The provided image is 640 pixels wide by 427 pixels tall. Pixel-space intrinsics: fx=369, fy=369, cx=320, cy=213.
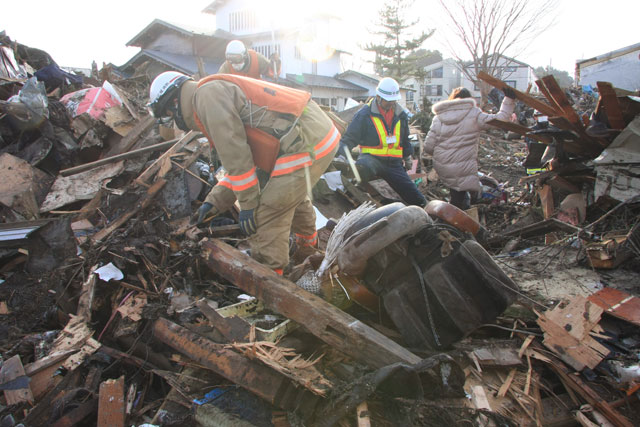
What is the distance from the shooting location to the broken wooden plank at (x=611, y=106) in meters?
3.33

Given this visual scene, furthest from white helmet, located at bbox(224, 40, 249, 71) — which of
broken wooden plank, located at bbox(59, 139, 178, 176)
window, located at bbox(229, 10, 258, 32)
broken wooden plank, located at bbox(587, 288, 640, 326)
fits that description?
window, located at bbox(229, 10, 258, 32)

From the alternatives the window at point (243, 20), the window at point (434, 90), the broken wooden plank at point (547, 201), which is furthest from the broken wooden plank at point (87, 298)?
the window at point (434, 90)

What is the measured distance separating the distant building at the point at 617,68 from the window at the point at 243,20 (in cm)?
2121

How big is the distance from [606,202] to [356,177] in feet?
9.12

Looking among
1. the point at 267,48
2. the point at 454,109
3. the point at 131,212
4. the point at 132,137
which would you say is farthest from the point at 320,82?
the point at 131,212

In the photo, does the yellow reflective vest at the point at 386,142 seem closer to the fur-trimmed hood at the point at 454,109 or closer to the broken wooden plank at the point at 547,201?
the fur-trimmed hood at the point at 454,109

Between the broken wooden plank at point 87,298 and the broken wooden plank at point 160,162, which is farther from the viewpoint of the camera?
the broken wooden plank at point 160,162

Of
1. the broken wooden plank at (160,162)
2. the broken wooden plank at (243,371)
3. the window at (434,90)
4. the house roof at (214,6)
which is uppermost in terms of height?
the house roof at (214,6)

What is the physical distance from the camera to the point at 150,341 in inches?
101

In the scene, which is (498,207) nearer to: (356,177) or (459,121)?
(459,121)

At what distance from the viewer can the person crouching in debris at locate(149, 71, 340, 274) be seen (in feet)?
8.31

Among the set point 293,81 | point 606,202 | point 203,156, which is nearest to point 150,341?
point 203,156

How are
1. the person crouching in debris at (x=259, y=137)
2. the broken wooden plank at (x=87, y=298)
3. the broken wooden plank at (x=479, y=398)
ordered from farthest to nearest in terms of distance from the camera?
the broken wooden plank at (x=87, y=298) < the person crouching in debris at (x=259, y=137) < the broken wooden plank at (x=479, y=398)

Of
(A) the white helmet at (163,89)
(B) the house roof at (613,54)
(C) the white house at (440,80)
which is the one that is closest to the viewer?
(A) the white helmet at (163,89)
